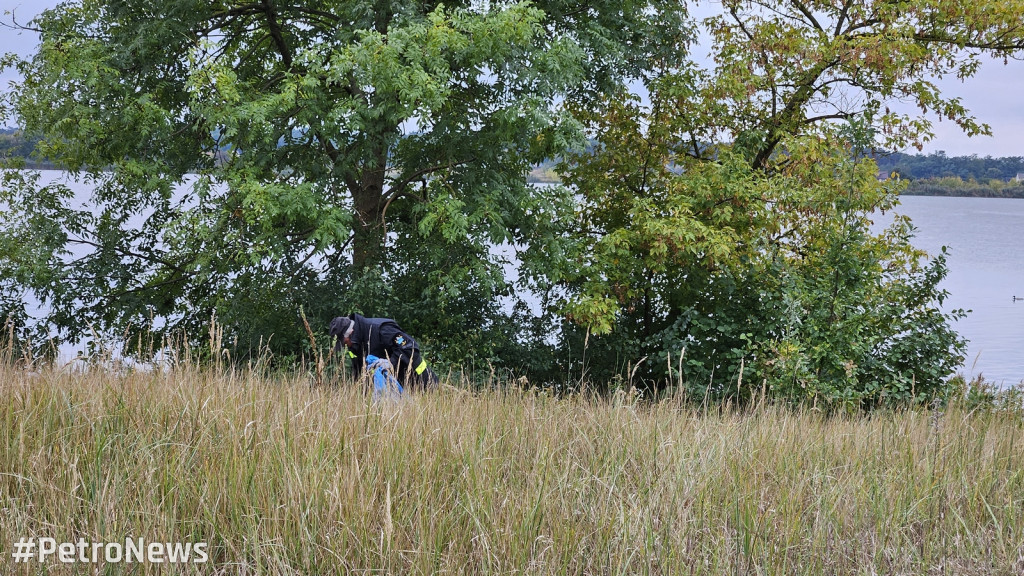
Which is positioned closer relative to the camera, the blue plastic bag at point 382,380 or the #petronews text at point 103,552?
the #petronews text at point 103,552

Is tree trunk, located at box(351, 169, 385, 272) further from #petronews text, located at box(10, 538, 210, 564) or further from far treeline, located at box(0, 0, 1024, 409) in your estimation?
#petronews text, located at box(10, 538, 210, 564)

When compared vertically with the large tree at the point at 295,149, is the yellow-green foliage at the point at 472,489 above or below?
below

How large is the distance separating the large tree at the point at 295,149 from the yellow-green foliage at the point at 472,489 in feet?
17.0

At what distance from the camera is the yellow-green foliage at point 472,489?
3.15 meters

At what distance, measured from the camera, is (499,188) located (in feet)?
34.3

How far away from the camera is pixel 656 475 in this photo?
4.01 meters

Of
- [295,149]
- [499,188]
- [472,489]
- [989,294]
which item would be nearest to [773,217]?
[499,188]

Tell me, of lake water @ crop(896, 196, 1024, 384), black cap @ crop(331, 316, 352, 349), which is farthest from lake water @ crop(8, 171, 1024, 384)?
black cap @ crop(331, 316, 352, 349)

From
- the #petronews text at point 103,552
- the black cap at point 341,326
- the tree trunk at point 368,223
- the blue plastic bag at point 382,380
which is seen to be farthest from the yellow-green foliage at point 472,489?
the tree trunk at point 368,223

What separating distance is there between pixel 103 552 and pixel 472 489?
1.44 meters

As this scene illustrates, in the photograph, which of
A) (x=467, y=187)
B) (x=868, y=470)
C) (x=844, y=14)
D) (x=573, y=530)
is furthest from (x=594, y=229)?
(x=573, y=530)

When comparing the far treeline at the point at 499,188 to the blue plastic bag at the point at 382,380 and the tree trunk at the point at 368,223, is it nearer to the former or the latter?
the tree trunk at the point at 368,223

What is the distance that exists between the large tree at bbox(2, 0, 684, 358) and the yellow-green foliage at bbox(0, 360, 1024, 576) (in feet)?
17.0

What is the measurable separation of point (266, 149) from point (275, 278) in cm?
196
